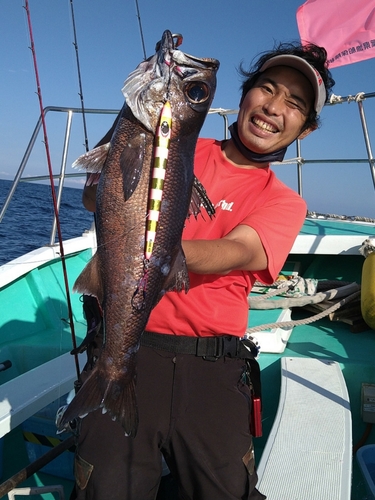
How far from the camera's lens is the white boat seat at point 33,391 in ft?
8.85

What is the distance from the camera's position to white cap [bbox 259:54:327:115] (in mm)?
2520

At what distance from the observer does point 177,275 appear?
189 cm

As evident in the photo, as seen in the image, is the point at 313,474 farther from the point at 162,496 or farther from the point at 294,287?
the point at 294,287

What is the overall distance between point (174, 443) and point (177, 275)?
860 mm

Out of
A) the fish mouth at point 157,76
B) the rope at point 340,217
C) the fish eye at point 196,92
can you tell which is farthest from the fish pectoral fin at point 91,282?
the rope at point 340,217

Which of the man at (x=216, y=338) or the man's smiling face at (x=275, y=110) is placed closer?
the man at (x=216, y=338)

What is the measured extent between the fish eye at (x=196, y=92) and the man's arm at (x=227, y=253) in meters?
0.60

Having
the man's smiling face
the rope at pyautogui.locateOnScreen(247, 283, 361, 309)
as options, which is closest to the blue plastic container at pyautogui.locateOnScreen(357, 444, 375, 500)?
the rope at pyautogui.locateOnScreen(247, 283, 361, 309)

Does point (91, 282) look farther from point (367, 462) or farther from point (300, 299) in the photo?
point (300, 299)

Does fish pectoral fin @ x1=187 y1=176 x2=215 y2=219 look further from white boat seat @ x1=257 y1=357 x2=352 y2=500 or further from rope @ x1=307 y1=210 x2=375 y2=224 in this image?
rope @ x1=307 y1=210 x2=375 y2=224

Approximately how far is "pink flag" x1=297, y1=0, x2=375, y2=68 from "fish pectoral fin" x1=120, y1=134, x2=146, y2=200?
5429mm

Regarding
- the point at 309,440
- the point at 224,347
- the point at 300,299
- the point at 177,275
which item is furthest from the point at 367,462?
the point at 177,275

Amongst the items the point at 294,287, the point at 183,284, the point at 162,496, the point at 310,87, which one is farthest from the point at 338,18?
the point at 162,496

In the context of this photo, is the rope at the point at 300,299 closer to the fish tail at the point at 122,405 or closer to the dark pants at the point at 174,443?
the dark pants at the point at 174,443
